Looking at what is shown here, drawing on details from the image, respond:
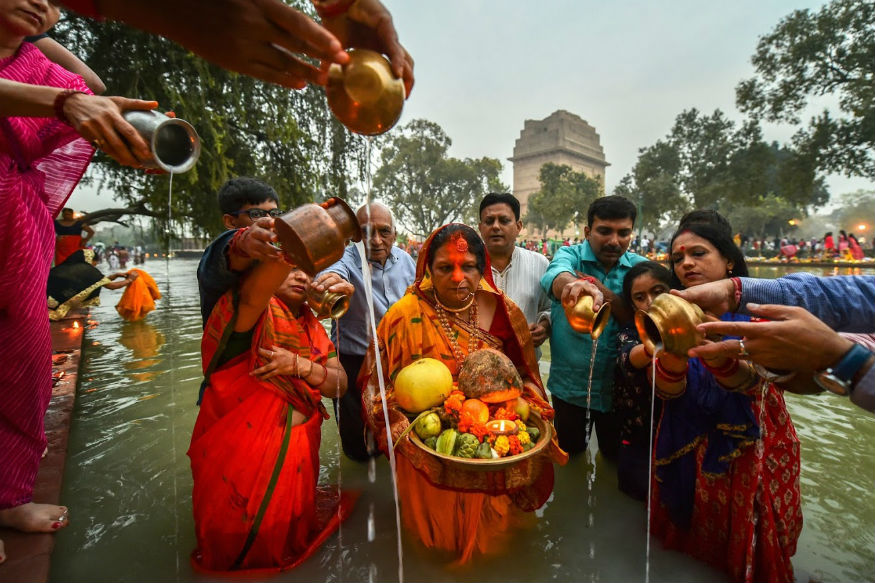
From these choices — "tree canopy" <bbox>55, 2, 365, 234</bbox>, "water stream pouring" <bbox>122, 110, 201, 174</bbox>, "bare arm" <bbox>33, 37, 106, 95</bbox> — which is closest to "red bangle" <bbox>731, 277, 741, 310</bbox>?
"water stream pouring" <bbox>122, 110, 201, 174</bbox>

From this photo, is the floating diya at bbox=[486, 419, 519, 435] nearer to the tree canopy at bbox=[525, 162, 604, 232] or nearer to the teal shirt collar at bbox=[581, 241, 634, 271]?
the teal shirt collar at bbox=[581, 241, 634, 271]

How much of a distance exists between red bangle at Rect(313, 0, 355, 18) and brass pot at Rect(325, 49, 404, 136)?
20 centimetres

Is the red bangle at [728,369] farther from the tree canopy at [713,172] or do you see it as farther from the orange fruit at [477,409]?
the tree canopy at [713,172]

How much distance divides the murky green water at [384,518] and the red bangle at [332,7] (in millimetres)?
2814

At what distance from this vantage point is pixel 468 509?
266 cm

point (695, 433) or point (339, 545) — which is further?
point (339, 545)

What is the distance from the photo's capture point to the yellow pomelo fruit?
2512 millimetres

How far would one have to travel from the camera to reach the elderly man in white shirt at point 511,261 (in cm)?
392

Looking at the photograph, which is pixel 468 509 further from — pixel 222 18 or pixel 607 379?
pixel 222 18

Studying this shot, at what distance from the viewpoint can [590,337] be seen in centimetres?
357

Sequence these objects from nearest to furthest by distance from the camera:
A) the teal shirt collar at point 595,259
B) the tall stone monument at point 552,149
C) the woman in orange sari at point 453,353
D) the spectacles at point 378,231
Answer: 1. the woman in orange sari at point 453,353
2. the teal shirt collar at point 595,259
3. the spectacles at point 378,231
4. the tall stone monument at point 552,149

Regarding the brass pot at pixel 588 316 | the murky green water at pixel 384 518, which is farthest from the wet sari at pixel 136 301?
the brass pot at pixel 588 316

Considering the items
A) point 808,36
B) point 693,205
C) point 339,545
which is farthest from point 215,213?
point 693,205

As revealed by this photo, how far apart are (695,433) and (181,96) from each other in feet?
31.8
